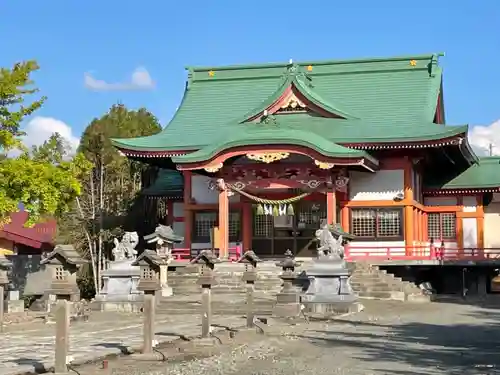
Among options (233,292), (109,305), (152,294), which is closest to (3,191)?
(109,305)

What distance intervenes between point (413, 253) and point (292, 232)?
18.1 feet

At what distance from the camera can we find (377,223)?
32.6 meters

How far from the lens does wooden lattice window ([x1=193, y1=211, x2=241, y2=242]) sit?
3475 cm

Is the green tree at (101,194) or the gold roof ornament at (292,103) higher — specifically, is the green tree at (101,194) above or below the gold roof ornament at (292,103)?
below

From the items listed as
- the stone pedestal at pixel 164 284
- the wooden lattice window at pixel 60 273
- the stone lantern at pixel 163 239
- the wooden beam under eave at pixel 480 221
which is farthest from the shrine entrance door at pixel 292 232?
the wooden lattice window at pixel 60 273

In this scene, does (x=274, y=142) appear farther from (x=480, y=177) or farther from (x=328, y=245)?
(x=480, y=177)

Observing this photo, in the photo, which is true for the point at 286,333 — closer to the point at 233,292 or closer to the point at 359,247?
the point at 233,292

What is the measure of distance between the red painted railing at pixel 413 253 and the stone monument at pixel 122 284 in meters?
10.3

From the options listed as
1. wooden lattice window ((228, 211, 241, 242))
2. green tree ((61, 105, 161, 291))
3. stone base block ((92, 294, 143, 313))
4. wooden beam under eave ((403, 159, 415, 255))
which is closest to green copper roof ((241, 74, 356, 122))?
wooden beam under eave ((403, 159, 415, 255))

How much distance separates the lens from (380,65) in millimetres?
37469

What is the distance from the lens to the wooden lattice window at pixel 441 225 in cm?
3456

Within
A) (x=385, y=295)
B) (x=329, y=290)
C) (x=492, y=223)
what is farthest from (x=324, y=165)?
(x=492, y=223)

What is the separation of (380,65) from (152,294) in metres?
27.1

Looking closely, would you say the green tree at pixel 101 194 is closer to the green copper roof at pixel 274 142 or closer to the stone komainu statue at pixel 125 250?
the green copper roof at pixel 274 142
